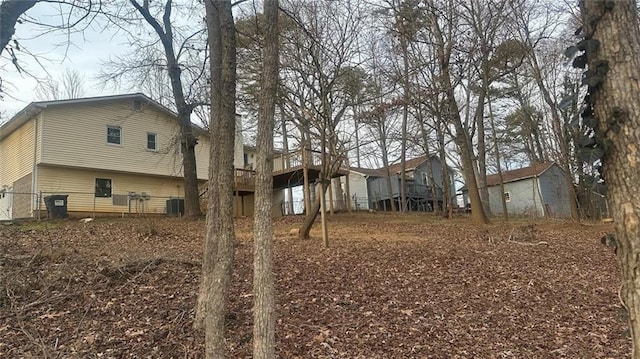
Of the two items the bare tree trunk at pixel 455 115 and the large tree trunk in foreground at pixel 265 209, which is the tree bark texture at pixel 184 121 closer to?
the bare tree trunk at pixel 455 115

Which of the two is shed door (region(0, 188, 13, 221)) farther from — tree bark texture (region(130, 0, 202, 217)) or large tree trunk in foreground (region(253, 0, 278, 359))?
large tree trunk in foreground (region(253, 0, 278, 359))

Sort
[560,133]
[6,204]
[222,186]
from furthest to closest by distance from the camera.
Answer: [6,204] < [560,133] < [222,186]

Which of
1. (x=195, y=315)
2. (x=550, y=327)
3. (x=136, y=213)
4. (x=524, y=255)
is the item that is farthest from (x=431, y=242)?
(x=136, y=213)

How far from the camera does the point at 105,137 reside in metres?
18.8

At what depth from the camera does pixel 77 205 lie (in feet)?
58.3

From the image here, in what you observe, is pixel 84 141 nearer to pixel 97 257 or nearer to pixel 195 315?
pixel 97 257

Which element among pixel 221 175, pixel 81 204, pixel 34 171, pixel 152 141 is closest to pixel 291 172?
pixel 152 141

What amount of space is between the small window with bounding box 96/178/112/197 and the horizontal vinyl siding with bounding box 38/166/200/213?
0.14 meters

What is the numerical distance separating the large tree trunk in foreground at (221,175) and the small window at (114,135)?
15809 mm

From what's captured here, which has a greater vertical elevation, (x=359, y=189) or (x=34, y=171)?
(x=34, y=171)

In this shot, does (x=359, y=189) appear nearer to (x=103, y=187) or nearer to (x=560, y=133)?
(x=560, y=133)

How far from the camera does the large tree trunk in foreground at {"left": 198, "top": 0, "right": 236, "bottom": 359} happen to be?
155 inches

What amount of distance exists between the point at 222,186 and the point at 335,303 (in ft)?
7.02

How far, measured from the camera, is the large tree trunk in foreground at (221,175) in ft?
12.9
